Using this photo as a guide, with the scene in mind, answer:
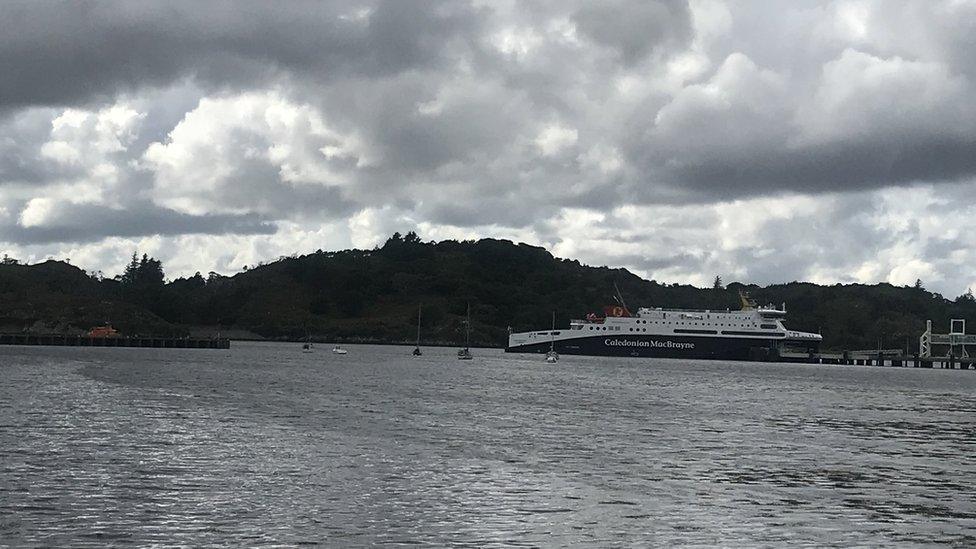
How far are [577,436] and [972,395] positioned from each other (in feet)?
256

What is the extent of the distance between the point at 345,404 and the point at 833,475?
1486 inches

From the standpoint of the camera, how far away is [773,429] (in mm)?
60219

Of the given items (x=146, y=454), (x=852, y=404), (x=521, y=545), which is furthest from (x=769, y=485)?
(x=852, y=404)

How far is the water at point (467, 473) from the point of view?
1074 inches

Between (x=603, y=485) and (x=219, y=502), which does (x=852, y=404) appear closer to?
(x=603, y=485)

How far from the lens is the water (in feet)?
89.5

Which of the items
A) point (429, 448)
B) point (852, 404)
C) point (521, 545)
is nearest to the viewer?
point (521, 545)

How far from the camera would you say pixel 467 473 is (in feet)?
124

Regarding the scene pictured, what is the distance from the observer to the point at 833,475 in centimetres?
3959

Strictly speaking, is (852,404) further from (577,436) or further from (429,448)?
(429,448)

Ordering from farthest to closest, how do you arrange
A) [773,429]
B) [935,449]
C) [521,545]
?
[773,429]
[935,449]
[521,545]

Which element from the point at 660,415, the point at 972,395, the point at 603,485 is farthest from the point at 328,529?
the point at 972,395

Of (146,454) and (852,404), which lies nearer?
(146,454)

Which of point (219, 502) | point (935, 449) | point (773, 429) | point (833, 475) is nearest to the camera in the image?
point (219, 502)
